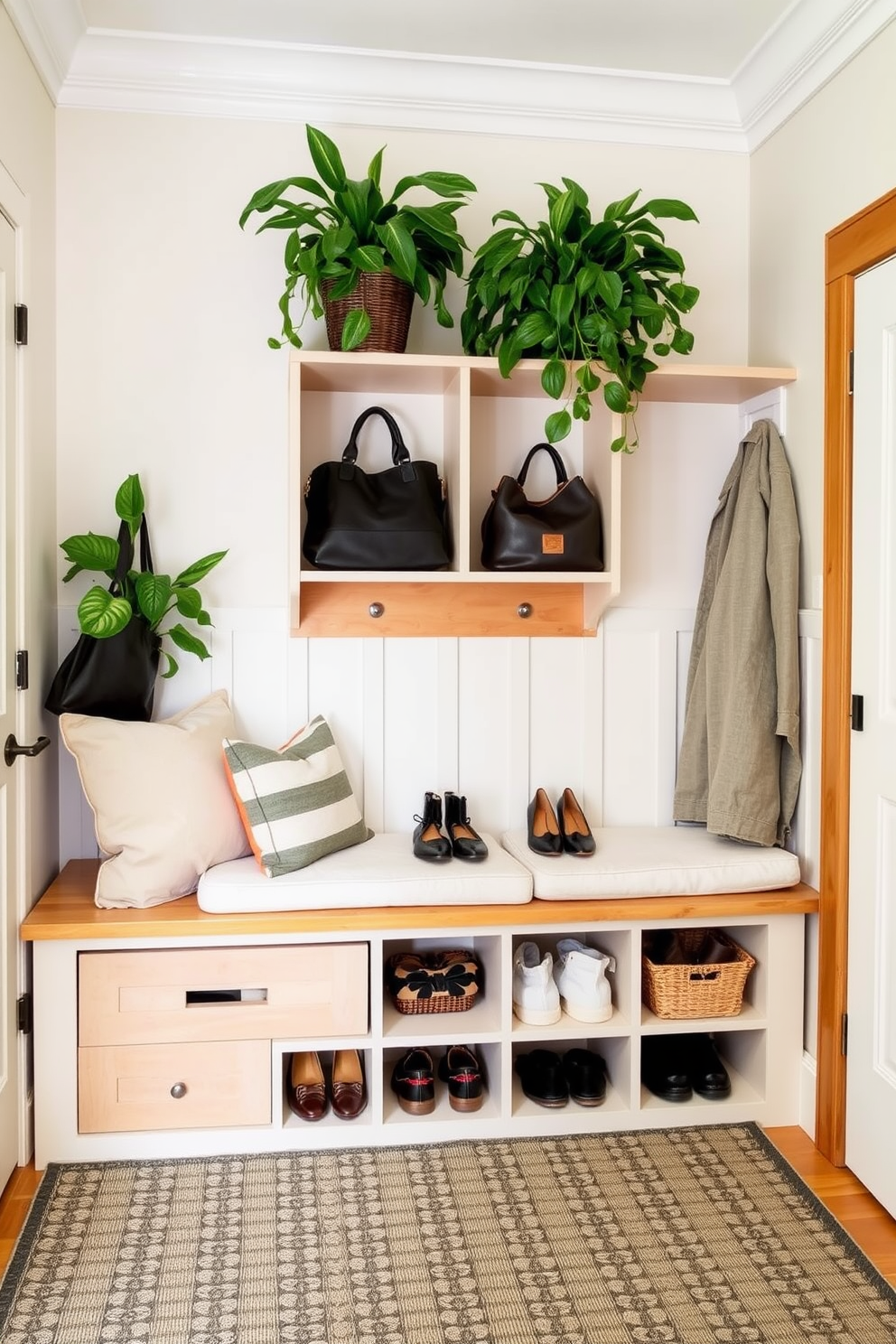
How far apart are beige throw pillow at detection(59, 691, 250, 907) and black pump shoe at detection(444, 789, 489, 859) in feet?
1.87

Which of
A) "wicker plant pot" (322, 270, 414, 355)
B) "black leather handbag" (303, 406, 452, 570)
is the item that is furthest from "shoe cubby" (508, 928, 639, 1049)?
"wicker plant pot" (322, 270, 414, 355)

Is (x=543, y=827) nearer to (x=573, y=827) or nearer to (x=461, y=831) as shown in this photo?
(x=573, y=827)

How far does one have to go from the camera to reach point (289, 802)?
96.3 inches

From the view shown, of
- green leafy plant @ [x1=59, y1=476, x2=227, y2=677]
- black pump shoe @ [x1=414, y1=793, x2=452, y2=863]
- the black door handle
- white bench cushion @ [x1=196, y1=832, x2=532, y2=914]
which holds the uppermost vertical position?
green leafy plant @ [x1=59, y1=476, x2=227, y2=677]

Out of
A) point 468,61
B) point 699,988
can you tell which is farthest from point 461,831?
point 468,61

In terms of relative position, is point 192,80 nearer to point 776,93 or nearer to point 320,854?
point 776,93

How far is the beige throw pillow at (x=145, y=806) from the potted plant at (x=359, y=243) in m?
0.97

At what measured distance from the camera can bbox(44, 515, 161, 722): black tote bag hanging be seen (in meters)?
2.47

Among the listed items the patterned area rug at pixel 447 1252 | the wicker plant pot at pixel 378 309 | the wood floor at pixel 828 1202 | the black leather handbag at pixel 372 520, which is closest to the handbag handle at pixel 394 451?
the black leather handbag at pixel 372 520

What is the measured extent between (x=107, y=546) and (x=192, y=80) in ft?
3.96

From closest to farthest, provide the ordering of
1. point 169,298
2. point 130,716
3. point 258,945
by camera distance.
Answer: point 258,945
point 130,716
point 169,298

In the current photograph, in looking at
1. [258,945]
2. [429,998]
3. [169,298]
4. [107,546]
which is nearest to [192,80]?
[169,298]

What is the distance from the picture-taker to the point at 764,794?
256 cm

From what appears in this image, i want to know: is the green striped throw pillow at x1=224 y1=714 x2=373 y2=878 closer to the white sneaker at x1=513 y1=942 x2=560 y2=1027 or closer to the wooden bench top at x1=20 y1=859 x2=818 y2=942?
the wooden bench top at x1=20 y1=859 x2=818 y2=942
